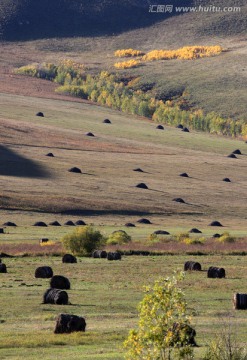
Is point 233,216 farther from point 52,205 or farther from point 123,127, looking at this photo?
point 123,127

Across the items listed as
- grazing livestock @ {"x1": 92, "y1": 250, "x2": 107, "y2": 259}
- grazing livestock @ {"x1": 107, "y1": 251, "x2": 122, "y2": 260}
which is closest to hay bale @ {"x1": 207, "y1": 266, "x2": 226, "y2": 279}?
grazing livestock @ {"x1": 107, "y1": 251, "x2": 122, "y2": 260}

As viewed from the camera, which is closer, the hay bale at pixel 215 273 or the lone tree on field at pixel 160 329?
the lone tree on field at pixel 160 329

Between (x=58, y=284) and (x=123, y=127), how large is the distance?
114856 millimetres

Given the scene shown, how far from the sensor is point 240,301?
30.5 metres

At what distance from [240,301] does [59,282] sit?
25.3 ft

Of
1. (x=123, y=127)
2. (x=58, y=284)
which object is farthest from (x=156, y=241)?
(x=123, y=127)

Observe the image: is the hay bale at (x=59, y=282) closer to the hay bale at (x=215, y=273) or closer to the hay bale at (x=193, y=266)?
the hay bale at (x=215, y=273)

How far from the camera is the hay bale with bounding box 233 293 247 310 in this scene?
30.5m

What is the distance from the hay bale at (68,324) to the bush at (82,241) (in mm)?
29691

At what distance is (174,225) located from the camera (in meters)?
82.2

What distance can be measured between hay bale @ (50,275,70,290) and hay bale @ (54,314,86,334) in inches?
431

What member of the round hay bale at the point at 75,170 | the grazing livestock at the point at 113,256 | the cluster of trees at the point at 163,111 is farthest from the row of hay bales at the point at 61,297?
the cluster of trees at the point at 163,111

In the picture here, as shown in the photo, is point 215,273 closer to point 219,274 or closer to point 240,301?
point 219,274

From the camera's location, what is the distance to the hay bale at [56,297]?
3106cm
